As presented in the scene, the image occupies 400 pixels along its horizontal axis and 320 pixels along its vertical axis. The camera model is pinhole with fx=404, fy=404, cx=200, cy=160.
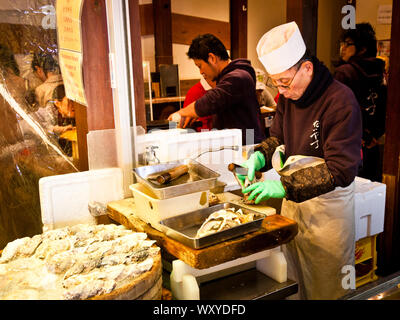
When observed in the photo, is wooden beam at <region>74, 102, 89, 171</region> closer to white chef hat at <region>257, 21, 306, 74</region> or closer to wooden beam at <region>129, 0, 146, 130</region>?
wooden beam at <region>129, 0, 146, 130</region>

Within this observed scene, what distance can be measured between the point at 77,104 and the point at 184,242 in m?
1.35

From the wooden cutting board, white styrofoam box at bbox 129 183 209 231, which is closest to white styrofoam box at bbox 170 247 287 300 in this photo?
the wooden cutting board

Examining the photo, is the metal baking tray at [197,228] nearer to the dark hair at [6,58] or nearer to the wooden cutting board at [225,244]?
the wooden cutting board at [225,244]

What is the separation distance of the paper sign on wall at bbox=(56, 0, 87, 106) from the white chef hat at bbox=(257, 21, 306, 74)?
3.50 ft

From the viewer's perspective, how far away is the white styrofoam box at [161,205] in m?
1.84

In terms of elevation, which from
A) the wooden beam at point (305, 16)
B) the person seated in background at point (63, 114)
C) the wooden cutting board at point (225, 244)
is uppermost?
the wooden beam at point (305, 16)

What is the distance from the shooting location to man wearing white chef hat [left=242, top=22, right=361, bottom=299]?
2.05 meters

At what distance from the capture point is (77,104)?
254 centimetres

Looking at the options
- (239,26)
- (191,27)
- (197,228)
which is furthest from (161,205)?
(239,26)

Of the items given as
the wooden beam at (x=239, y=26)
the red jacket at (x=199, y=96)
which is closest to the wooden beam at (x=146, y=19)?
the wooden beam at (x=239, y=26)

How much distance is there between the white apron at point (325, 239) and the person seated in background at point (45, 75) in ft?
4.83

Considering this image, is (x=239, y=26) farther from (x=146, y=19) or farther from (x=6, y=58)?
(x=6, y=58)

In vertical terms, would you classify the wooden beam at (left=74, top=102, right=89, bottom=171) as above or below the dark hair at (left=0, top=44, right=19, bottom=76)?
below
